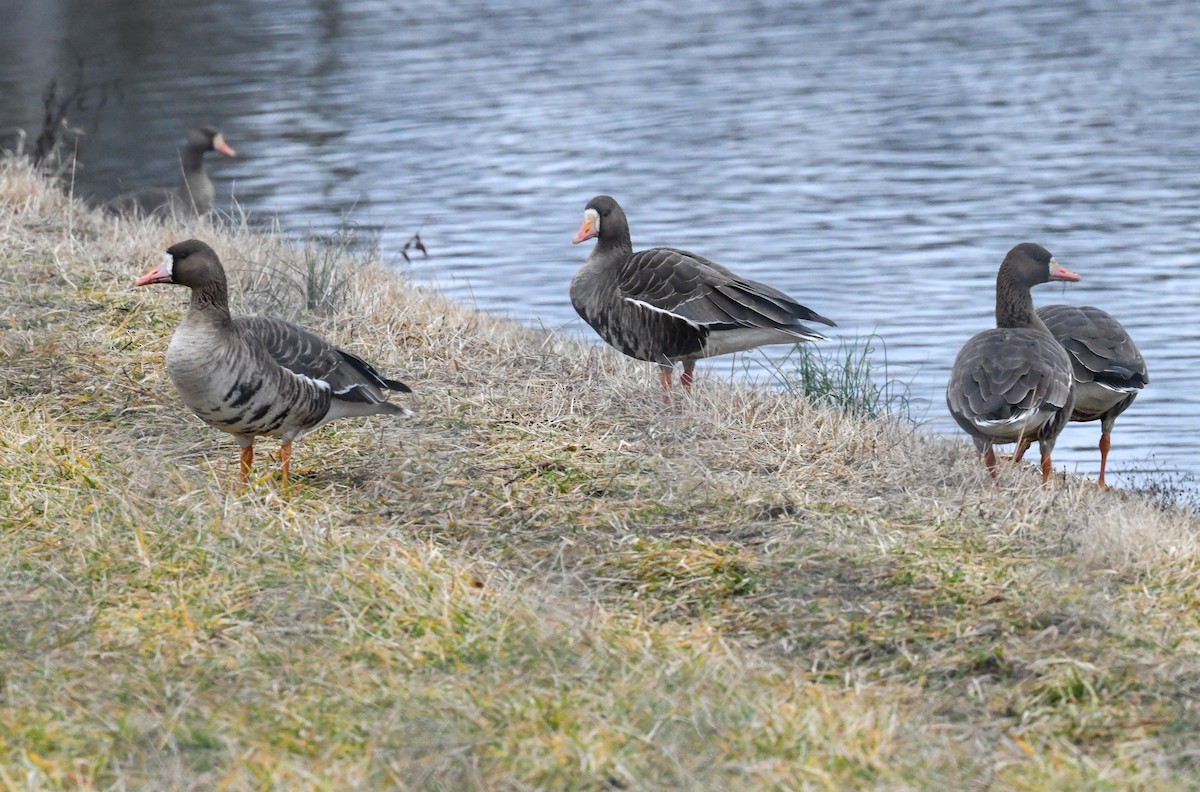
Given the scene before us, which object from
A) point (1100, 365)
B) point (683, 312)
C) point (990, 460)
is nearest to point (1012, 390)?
point (990, 460)

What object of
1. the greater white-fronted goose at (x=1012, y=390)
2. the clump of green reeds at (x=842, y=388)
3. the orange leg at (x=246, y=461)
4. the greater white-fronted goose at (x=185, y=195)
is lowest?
the greater white-fronted goose at (x=185, y=195)

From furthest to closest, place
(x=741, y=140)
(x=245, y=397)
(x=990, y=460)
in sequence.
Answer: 1. (x=741, y=140)
2. (x=990, y=460)
3. (x=245, y=397)

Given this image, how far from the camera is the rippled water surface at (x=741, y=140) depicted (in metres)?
13.7

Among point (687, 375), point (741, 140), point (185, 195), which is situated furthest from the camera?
point (741, 140)

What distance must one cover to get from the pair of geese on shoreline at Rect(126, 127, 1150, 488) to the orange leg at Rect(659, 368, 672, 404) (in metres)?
0.01

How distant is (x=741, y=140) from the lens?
2156 cm

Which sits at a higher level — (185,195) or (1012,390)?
(1012,390)

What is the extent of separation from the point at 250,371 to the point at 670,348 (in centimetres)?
301

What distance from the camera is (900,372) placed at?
11.2 m

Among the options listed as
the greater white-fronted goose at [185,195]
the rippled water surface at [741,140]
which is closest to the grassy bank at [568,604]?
the rippled water surface at [741,140]

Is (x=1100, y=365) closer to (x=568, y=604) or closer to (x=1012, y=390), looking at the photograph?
(x=1012, y=390)

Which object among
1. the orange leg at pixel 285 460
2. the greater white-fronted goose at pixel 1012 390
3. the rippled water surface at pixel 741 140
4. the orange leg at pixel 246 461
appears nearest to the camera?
the orange leg at pixel 285 460

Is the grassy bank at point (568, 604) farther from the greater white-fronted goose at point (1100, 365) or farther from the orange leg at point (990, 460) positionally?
the greater white-fronted goose at point (1100, 365)

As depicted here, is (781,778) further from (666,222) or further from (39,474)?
(666,222)
